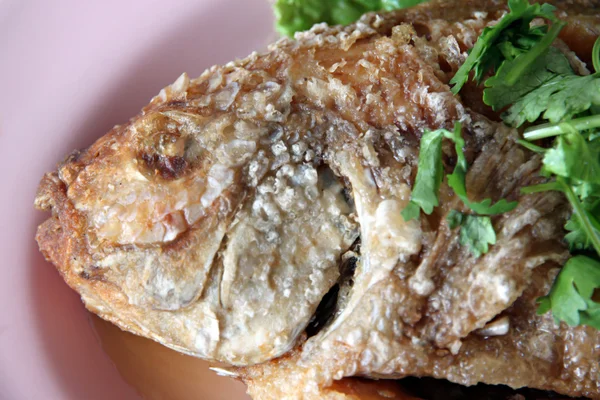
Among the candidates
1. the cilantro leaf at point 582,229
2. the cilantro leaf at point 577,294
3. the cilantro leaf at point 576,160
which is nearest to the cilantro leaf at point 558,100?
the cilantro leaf at point 576,160

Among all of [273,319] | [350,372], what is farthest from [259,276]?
[350,372]

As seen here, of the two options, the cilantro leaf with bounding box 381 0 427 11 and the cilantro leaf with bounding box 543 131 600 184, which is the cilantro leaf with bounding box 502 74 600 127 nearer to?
the cilantro leaf with bounding box 543 131 600 184

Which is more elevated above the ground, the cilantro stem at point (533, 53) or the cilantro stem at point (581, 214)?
the cilantro stem at point (533, 53)

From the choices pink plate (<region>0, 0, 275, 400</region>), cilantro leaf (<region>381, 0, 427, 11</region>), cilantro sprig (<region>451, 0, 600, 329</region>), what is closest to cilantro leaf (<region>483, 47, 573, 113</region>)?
cilantro sprig (<region>451, 0, 600, 329</region>)

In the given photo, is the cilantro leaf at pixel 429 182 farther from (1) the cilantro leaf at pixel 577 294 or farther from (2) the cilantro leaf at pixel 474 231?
(1) the cilantro leaf at pixel 577 294

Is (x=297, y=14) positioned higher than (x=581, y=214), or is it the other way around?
(x=297, y=14)

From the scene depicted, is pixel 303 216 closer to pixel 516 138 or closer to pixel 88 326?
pixel 516 138

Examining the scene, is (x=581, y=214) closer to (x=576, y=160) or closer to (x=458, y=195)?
(x=576, y=160)

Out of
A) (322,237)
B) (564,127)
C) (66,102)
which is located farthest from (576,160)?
(66,102)
